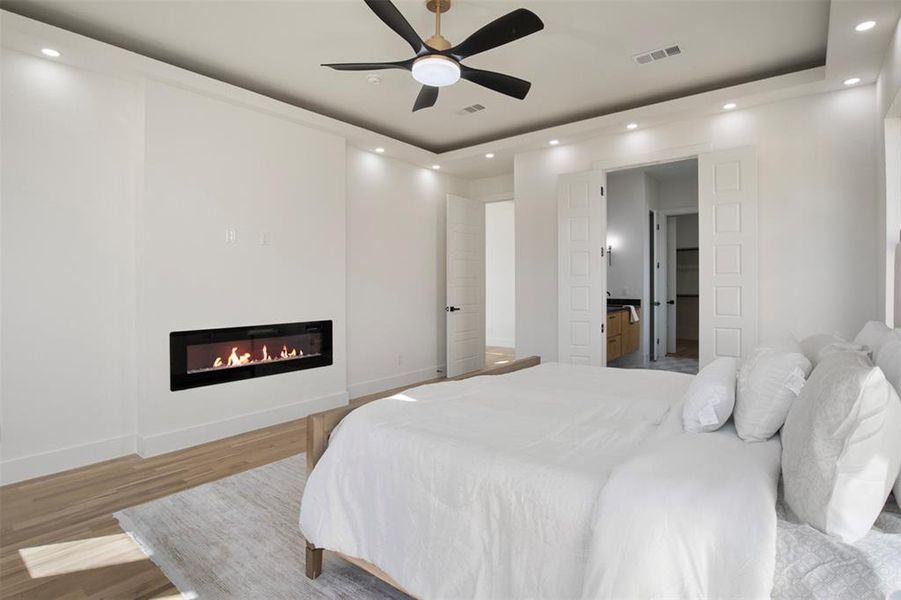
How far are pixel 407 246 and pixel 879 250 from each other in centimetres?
447

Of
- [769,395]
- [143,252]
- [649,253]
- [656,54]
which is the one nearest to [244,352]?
[143,252]

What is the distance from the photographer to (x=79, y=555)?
88.0 inches

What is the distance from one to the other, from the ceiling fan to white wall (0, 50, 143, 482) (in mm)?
1959

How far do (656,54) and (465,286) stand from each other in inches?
142

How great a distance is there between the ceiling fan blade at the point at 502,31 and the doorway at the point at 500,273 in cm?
670

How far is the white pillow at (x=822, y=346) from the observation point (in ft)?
6.05

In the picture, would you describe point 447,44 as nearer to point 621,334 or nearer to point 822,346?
point 822,346

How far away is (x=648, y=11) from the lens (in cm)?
303

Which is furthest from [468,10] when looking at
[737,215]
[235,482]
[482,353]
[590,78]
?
[482,353]

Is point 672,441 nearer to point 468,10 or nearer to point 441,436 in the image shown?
point 441,436

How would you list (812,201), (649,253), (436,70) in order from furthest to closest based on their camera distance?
(649,253) < (812,201) < (436,70)

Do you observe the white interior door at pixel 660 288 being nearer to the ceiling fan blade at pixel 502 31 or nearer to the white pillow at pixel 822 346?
the white pillow at pixel 822 346

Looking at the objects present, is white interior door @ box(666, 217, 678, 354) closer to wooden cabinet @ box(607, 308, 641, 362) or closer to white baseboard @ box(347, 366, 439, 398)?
wooden cabinet @ box(607, 308, 641, 362)

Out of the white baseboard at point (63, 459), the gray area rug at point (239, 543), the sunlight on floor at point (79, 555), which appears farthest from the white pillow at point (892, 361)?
the white baseboard at point (63, 459)
